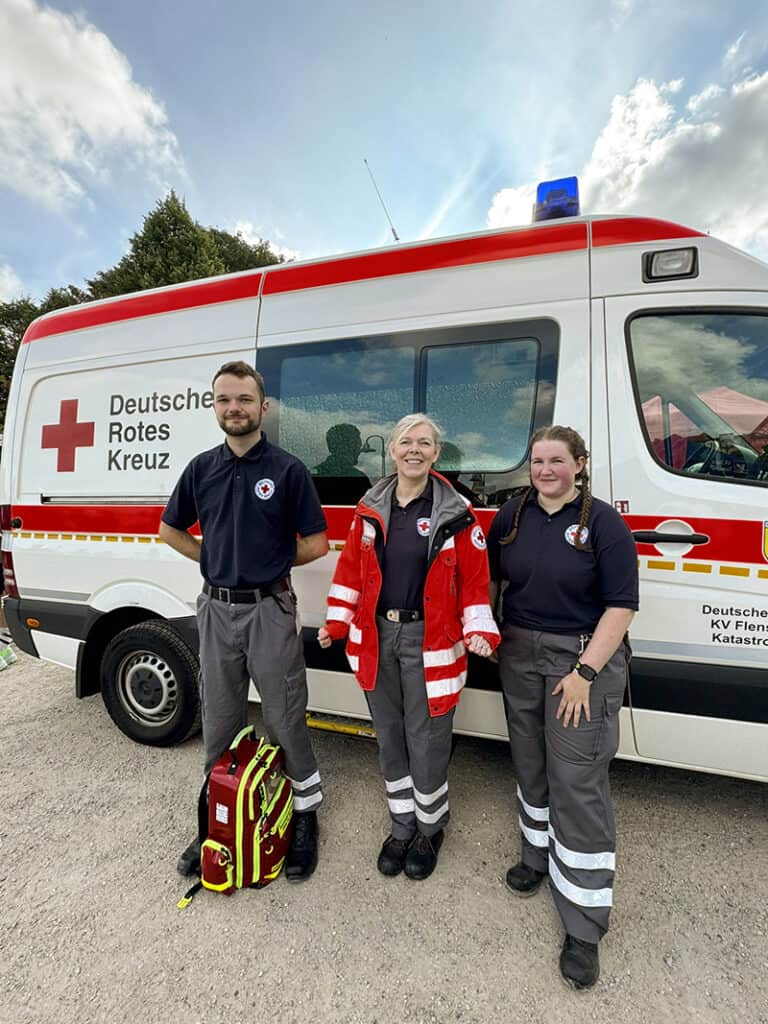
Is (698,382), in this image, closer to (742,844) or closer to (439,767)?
(439,767)

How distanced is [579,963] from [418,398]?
7.14 feet

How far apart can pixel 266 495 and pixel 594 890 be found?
182cm

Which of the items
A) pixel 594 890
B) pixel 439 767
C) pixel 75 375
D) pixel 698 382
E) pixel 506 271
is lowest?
pixel 594 890

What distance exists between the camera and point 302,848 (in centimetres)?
221

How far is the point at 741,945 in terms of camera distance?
1814 mm

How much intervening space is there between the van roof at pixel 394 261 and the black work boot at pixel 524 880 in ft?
8.35

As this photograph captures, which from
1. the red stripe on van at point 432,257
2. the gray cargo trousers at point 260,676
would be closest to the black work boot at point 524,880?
the gray cargo trousers at point 260,676

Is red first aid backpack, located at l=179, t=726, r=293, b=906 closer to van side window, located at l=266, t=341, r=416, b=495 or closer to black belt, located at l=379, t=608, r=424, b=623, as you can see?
black belt, located at l=379, t=608, r=424, b=623

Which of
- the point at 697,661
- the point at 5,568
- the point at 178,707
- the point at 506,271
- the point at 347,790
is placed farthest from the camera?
the point at 5,568

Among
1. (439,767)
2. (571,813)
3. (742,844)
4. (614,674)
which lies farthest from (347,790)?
(742,844)

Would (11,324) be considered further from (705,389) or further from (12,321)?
(705,389)

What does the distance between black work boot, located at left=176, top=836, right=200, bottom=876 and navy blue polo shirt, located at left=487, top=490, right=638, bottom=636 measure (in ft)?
5.54

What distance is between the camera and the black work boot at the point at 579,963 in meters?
1.66

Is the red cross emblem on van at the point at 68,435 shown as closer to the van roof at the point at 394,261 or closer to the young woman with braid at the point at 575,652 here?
the van roof at the point at 394,261
